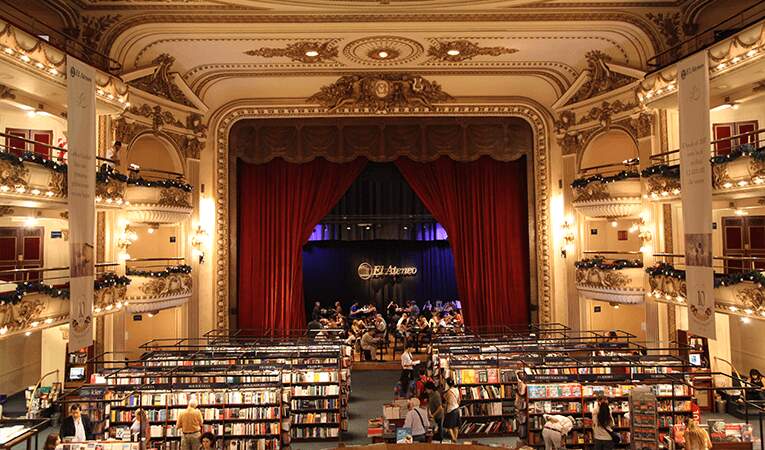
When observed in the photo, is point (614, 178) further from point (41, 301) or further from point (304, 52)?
point (41, 301)

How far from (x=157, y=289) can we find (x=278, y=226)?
4.41 metres

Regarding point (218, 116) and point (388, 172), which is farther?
point (388, 172)

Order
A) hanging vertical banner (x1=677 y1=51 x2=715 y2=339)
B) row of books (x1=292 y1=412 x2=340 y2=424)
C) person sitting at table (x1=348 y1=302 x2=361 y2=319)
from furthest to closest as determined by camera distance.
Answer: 1. person sitting at table (x1=348 y1=302 x2=361 y2=319)
2. row of books (x1=292 y1=412 x2=340 y2=424)
3. hanging vertical banner (x1=677 y1=51 x2=715 y2=339)

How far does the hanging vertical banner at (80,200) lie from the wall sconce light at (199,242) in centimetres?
506

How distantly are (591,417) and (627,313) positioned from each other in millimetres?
6685

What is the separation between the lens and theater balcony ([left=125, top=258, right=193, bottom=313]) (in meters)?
11.5

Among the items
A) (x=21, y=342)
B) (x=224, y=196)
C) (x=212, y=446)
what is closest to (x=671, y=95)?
(x=212, y=446)

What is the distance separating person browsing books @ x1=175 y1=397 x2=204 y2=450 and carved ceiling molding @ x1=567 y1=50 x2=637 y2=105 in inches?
431

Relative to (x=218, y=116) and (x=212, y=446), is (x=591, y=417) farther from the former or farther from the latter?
(x=218, y=116)

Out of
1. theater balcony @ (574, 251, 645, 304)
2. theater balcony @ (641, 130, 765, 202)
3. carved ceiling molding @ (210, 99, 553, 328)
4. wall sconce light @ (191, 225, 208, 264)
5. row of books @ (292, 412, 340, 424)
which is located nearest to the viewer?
theater balcony @ (641, 130, 765, 202)

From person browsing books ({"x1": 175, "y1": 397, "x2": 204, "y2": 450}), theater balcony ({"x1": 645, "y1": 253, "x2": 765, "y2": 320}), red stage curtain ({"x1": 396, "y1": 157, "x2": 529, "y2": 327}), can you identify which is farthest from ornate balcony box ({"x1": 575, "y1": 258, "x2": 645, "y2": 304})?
person browsing books ({"x1": 175, "y1": 397, "x2": 204, "y2": 450})

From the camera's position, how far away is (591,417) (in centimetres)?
838

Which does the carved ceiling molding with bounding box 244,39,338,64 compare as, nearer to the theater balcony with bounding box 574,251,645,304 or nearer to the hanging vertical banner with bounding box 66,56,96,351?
the hanging vertical banner with bounding box 66,56,96,351

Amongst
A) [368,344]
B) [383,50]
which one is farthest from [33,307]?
[383,50]
